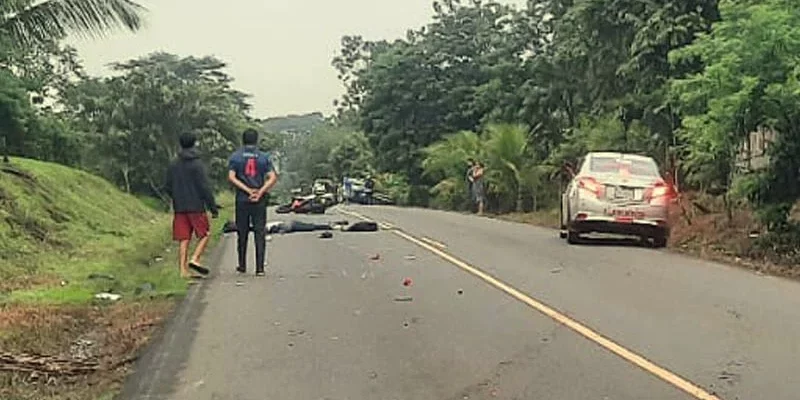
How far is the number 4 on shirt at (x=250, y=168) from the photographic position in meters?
16.1

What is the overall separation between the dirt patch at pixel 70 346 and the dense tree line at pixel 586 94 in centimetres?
963

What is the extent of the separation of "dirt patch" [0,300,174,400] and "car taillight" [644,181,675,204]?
988 centimetres

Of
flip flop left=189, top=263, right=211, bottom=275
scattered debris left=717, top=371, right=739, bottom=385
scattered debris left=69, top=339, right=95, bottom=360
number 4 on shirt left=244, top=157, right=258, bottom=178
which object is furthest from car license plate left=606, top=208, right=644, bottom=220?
scattered debris left=717, top=371, right=739, bottom=385

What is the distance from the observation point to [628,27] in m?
28.6

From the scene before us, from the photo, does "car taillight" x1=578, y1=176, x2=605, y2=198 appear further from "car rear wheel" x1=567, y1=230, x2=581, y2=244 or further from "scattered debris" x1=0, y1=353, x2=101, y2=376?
"scattered debris" x1=0, y1=353, x2=101, y2=376

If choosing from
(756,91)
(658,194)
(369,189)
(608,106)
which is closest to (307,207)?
(608,106)

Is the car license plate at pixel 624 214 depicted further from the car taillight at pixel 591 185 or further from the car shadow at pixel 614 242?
the car shadow at pixel 614 242

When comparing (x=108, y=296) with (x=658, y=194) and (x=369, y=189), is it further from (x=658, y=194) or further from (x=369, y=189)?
(x=369, y=189)

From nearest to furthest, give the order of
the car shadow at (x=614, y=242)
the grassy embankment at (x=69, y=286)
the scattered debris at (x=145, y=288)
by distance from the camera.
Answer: the grassy embankment at (x=69, y=286) < the scattered debris at (x=145, y=288) < the car shadow at (x=614, y=242)

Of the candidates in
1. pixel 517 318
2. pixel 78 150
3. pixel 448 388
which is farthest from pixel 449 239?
pixel 78 150

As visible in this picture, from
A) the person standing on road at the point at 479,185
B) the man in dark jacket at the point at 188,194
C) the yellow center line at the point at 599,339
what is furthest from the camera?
the person standing on road at the point at 479,185

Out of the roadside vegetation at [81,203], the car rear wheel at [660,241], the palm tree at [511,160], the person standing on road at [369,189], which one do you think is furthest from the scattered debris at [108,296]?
the person standing on road at [369,189]

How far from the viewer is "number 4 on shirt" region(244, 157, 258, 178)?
53.0 feet

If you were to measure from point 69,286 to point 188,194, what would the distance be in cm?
186
